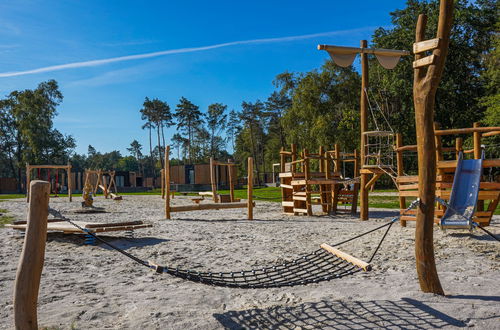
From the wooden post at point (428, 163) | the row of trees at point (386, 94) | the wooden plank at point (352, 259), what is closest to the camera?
the wooden plank at point (352, 259)

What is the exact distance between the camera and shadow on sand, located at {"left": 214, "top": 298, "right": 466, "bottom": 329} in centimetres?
333

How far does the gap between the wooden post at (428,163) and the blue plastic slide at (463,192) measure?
86.8 inches

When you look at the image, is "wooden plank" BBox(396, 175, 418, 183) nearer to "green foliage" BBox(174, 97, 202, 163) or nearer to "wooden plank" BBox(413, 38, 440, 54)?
"wooden plank" BBox(413, 38, 440, 54)

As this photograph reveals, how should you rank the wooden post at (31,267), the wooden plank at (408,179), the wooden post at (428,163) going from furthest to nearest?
the wooden plank at (408,179) < the wooden post at (428,163) < the wooden post at (31,267)

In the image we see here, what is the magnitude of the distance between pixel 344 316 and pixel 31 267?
2.51m

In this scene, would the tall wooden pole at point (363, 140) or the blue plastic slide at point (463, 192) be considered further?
the tall wooden pole at point (363, 140)

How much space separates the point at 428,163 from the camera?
412 centimetres

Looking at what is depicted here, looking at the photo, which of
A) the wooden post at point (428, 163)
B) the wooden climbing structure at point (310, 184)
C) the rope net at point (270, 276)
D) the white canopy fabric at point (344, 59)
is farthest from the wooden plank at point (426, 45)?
the wooden climbing structure at point (310, 184)

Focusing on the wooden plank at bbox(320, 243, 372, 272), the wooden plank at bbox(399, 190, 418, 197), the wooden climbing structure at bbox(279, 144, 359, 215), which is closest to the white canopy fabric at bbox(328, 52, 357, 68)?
the wooden climbing structure at bbox(279, 144, 359, 215)

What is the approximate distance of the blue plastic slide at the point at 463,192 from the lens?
6.10m

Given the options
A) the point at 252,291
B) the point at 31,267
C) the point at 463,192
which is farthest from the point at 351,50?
the point at 31,267

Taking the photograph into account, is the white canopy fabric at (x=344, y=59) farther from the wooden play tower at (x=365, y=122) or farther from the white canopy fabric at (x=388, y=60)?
the white canopy fabric at (x=388, y=60)

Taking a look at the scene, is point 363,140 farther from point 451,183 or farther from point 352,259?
point 352,259

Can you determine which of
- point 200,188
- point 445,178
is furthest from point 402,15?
point 445,178
